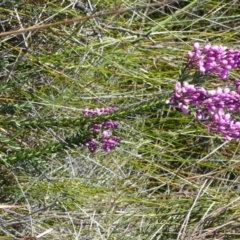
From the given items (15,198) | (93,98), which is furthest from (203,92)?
(15,198)

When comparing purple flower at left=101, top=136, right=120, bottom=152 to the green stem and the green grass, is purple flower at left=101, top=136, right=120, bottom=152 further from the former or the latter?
the green grass

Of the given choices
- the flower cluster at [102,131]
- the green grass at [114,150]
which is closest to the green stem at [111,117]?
the flower cluster at [102,131]

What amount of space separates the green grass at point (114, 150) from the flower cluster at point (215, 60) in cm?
62

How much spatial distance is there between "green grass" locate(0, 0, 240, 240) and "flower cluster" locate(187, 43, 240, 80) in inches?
24.6

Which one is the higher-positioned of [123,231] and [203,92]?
[203,92]

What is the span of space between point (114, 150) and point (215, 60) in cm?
92

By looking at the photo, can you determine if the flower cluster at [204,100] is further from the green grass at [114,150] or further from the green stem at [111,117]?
the green grass at [114,150]

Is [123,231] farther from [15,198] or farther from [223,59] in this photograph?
[223,59]

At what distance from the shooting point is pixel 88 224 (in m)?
1.86

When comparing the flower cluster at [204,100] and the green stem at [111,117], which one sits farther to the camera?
the green stem at [111,117]

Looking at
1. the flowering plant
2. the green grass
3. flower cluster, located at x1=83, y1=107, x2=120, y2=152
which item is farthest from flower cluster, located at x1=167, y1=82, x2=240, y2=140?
the green grass

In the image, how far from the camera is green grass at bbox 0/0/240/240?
1.83 m

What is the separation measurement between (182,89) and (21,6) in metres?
0.97

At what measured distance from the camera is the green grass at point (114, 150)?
1.83m
